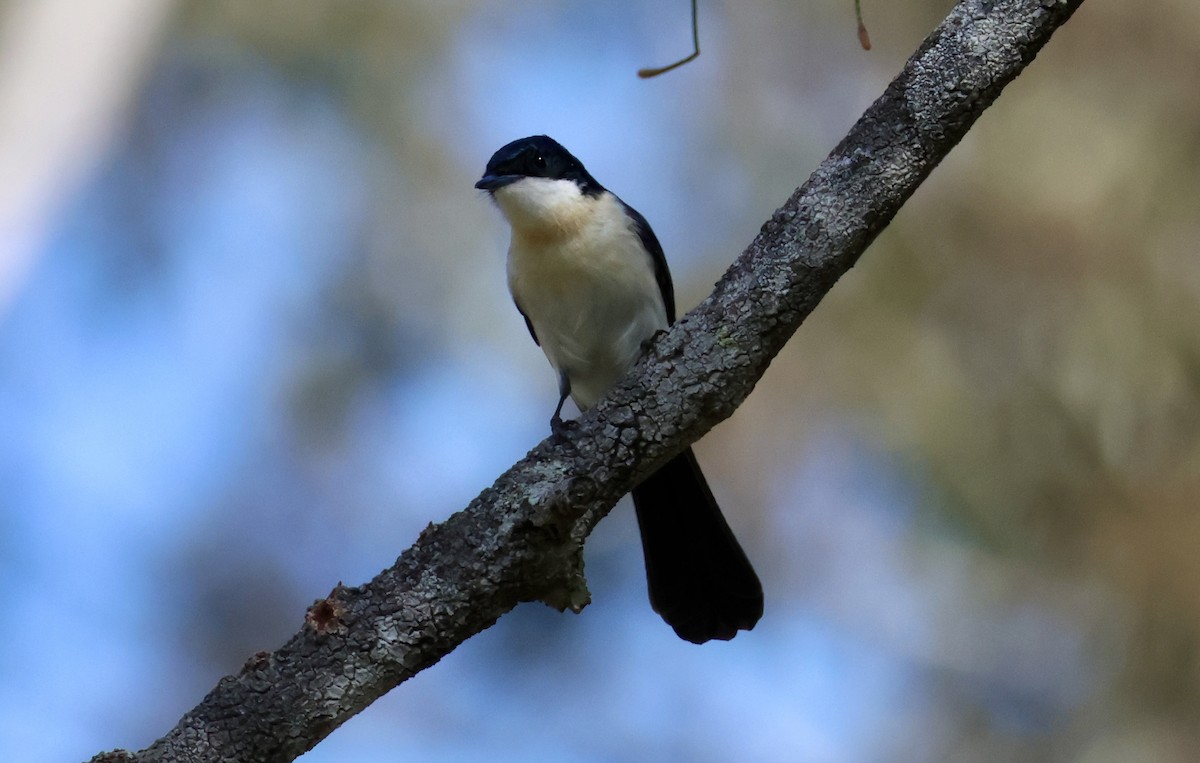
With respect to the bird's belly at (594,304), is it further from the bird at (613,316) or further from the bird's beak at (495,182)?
the bird's beak at (495,182)

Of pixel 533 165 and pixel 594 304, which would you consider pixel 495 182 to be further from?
pixel 594 304

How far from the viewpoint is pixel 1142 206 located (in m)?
7.22

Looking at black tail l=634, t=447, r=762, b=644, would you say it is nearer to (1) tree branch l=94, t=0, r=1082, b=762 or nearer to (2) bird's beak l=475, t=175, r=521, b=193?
(2) bird's beak l=475, t=175, r=521, b=193

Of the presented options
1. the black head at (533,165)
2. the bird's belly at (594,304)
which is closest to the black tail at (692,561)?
the bird's belly at (594,304)

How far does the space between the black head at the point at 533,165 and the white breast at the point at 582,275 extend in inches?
2.3

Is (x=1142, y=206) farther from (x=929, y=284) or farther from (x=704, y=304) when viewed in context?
Result: (x=704, y=304)

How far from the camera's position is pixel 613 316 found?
17.4ft

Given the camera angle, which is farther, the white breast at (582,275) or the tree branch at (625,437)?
the white breast at (582,275)

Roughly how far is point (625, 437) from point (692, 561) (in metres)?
1.95

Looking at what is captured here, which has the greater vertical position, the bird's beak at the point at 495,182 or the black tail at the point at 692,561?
the bird's beak at the point at 495,182

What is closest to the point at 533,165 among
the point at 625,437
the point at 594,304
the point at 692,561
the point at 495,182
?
the point at 495,182

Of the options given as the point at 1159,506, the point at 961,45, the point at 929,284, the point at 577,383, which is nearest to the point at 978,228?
the point at 929,284

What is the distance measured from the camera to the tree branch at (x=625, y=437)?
10.3 ft

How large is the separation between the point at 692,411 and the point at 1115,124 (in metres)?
5.22
